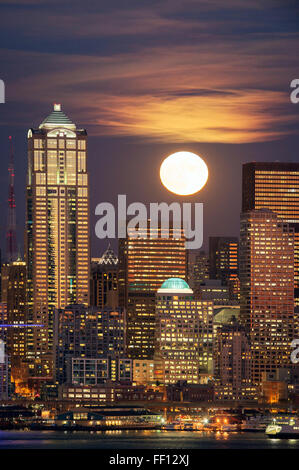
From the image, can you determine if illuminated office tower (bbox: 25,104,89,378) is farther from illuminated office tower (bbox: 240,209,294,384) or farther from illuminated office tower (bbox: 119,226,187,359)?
illuminated office tower (bbox: 240,209,294,384)

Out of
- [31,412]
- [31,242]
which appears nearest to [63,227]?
[31,242]

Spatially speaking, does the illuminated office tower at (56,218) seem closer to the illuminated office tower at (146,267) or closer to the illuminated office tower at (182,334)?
the illuminated office tower at (146,267)

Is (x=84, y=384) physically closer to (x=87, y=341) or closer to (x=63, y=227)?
(x=87, y=341)

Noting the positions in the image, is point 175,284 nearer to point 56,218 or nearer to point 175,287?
point 175,287

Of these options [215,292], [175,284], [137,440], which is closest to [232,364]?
[175,284]

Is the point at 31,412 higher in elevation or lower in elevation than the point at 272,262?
lower

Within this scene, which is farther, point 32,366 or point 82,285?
point 82,285

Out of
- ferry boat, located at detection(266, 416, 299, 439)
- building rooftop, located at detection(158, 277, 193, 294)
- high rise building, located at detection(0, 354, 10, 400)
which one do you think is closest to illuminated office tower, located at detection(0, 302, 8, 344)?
high rise building, located at detection(0, 354, 10, 400)
